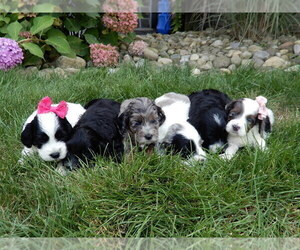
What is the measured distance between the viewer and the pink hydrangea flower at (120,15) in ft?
22.6

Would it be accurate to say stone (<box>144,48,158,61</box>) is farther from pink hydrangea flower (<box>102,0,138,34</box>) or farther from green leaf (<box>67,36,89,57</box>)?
green leaf (<box>67,36,89,57</box>)

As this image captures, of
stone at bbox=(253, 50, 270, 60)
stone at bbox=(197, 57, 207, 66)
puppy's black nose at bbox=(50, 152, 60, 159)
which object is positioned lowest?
stone at bbox=(197, 57, 207, 66)

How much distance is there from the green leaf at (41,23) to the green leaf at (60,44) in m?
0.20

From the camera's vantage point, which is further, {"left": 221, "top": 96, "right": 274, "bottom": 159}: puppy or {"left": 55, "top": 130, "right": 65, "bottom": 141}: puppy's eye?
{"left": 221, "top": 96, "right": 274, "bottom": 159}: puppy

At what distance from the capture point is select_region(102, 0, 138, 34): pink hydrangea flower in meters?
6.89

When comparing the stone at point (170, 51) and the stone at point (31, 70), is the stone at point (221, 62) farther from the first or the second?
the stone at point (31, 70)

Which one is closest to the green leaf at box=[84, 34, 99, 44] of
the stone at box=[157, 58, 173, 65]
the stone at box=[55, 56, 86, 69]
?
Result: the stone at box=[55, 56, 86, 69]

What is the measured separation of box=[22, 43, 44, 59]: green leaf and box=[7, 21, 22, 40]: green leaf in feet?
0.67

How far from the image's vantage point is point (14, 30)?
623cm

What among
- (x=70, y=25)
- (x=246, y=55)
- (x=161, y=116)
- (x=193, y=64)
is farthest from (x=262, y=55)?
(x=161, y=116)

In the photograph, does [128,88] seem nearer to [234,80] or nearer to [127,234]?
[234,80]

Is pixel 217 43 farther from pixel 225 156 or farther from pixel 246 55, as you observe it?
pixel 225 156

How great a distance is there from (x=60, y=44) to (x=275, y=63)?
128 inches

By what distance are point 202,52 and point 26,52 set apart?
9.71 feet
